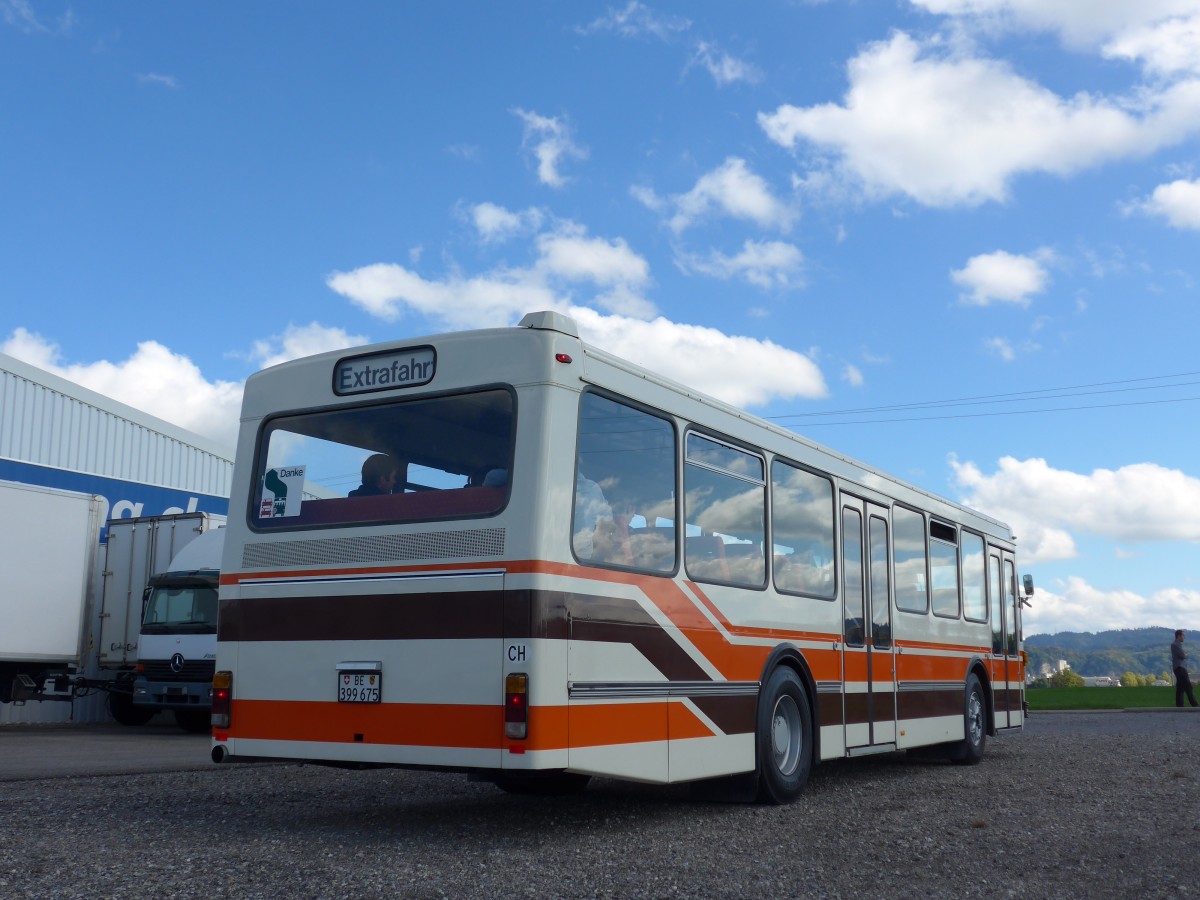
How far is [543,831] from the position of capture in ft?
26.7

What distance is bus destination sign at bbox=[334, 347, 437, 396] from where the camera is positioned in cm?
798

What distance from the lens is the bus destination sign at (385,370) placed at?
7.98m

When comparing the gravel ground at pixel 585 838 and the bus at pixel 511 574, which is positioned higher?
the bus at pixel 511 574

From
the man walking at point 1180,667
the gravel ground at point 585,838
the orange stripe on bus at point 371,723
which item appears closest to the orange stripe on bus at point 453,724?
the orange stripe on bus at point 371,723

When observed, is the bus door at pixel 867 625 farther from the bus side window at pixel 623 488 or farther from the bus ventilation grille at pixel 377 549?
the bus ventilation grille at pixel 377 549

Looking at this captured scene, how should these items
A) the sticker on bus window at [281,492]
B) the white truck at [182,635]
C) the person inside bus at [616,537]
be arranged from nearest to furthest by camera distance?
1. the person inside bus at [616,537]
2. the sticker on bus window at [281,492]
3. the white truck at [182,635]

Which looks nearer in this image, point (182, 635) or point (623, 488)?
point (623, 488)

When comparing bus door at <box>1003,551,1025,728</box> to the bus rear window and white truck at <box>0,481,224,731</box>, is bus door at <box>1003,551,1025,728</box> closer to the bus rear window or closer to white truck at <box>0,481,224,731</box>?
the bus rear window

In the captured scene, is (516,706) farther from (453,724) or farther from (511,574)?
(511,574)

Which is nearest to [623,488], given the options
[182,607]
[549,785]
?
[549,785]

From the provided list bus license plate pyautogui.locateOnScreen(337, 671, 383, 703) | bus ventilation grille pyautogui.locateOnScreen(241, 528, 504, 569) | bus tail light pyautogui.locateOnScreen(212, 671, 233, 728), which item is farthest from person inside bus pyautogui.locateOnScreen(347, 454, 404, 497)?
bus tail light pyautogui.locateOnScreen(212, 671, 233, 728)

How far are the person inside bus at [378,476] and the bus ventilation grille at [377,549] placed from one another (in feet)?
1.04

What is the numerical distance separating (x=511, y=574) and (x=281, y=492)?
2123mm

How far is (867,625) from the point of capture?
11.5 metres
